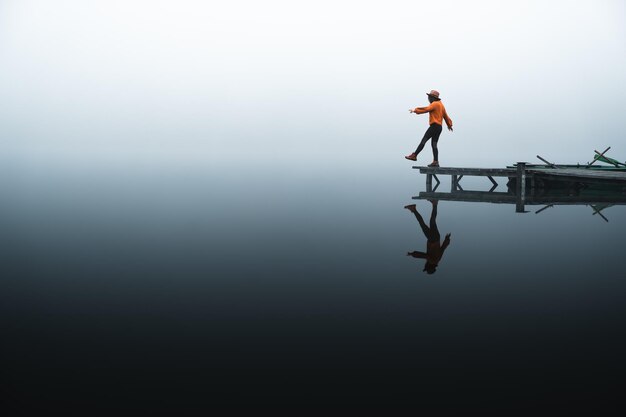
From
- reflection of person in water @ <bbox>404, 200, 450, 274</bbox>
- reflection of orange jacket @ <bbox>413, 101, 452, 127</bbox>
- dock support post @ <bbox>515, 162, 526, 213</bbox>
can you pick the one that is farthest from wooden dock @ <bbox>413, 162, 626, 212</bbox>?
reflection of orange jacket @ <bbox>413, 101, 452, 127</bbox>

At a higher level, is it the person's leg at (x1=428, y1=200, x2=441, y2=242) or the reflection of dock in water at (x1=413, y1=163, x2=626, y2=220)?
the reflection of dock in water at (x1=413, y1=163, x2=626, y2=220)

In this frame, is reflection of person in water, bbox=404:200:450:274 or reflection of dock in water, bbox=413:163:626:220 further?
reflection of dock in water, bbox=413:163:626:220

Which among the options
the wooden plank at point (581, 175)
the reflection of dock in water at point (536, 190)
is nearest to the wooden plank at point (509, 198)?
the reflection of dock in water at point (536, 190)

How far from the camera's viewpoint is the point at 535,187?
78.0ft

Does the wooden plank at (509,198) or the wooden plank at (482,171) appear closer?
the wooden plank at (482,171)

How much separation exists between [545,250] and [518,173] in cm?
677

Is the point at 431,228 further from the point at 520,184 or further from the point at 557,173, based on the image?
the point at 557,173

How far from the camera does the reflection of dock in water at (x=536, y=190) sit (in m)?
21.1

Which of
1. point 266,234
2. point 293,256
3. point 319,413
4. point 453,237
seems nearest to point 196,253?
point 293,256

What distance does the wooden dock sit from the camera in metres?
20.7

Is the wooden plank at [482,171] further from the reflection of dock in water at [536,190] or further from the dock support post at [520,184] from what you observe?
the dock support post at [520,184]

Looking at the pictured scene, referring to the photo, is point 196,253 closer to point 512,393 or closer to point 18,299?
point 18,299

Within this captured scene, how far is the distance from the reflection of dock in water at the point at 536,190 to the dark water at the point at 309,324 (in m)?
4.48

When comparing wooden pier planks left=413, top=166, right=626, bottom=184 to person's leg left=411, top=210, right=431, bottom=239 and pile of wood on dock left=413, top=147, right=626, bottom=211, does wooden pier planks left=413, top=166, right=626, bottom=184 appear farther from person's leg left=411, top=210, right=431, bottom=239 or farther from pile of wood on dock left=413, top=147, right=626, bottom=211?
person's leg left=411, top=210, right=431, bottom=239
